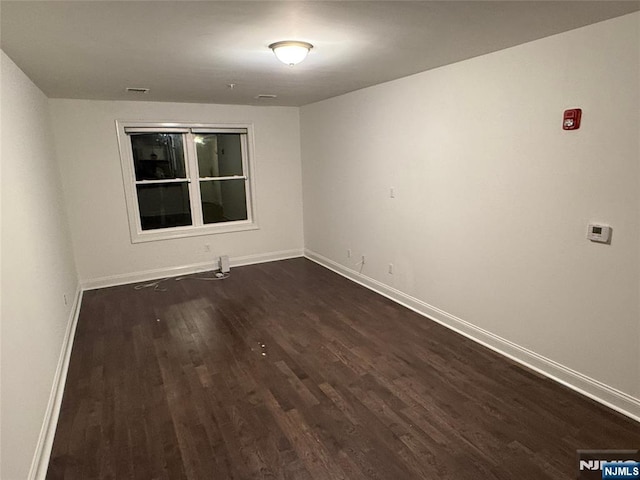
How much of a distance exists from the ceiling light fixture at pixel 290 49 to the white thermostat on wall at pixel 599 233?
2108 millimetres

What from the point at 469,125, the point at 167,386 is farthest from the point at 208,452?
the point at 469,125

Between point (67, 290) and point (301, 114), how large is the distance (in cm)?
378

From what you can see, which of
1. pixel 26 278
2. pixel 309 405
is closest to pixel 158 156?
pixel 26 278

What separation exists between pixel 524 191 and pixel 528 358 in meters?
1.26

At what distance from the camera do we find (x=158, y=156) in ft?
17.2

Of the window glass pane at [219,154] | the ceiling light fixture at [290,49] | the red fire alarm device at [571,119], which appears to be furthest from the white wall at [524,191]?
the window glass pane at [219,154]

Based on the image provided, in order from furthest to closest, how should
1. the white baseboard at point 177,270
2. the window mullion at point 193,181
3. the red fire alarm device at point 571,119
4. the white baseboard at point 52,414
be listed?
the window mullion at point 193,181, the white baseboard at point 177,270, the red fire alarm device at point 571,119, the white baseboard at point 52,414

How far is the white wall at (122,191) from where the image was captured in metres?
4.64

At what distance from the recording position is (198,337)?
3602mm

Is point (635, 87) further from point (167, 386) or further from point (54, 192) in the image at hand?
point (54, 192)

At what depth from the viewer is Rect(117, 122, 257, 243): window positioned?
5.07 meters

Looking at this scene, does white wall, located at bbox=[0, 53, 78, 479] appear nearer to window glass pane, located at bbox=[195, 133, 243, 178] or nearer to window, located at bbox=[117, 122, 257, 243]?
window, located at bbox=[117, 122, 257, 243]

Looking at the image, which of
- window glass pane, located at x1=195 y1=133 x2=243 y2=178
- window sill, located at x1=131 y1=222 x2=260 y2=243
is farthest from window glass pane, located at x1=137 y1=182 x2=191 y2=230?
window glass pane, located at x1=195 y1=133 x2=243 y2=178

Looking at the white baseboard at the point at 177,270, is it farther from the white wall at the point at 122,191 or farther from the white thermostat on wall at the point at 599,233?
the white thermostat on wall at the point at 599,233
